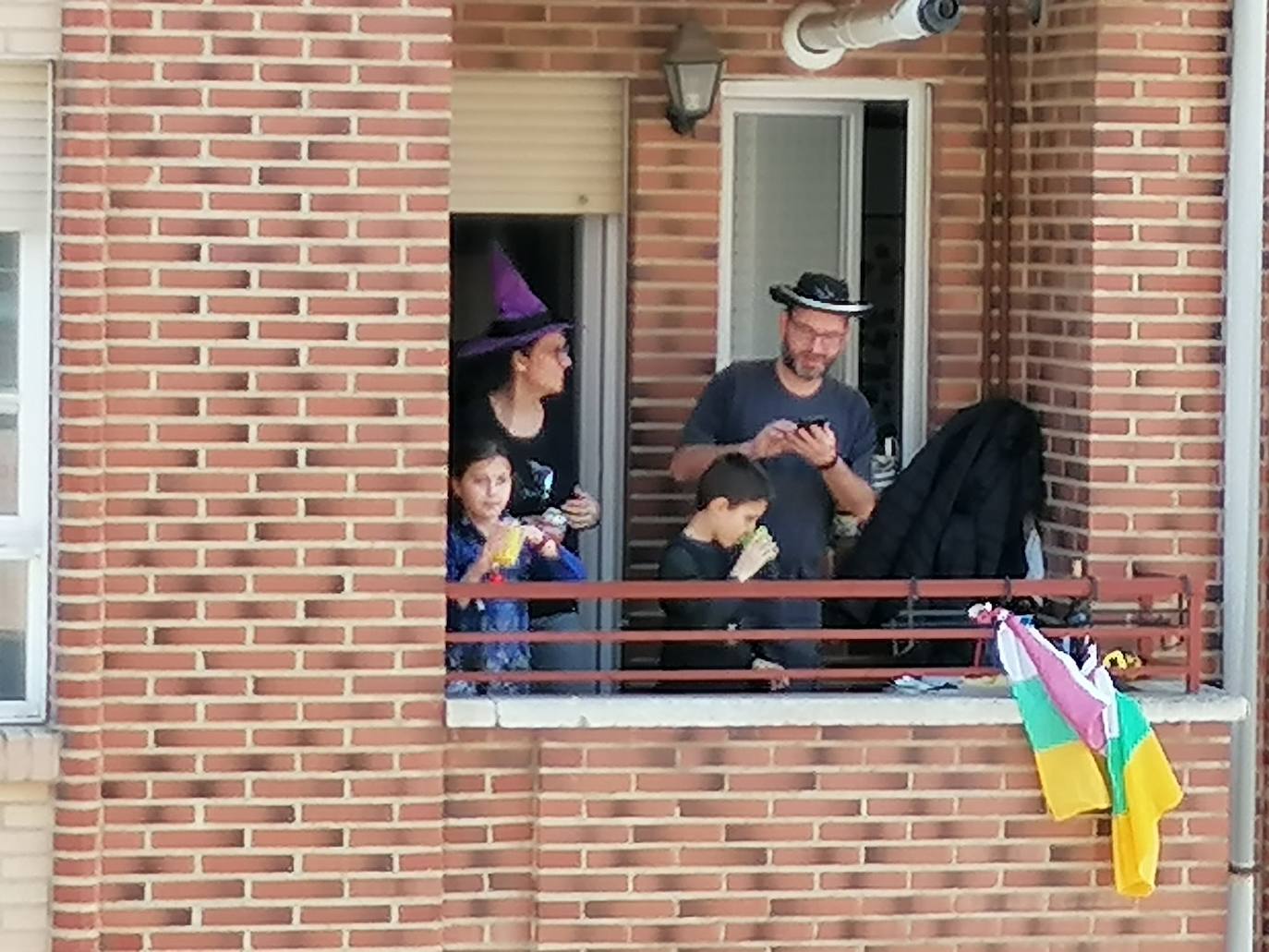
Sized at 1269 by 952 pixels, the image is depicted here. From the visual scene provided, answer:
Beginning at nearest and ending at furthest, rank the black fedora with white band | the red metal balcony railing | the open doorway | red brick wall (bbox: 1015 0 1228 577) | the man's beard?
the red metal balcony railing
red brick wall (bbox: 1015 0 1228 577)
the black fedora with white band
the man's beard
the open doorway

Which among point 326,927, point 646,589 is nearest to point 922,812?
point 646,589

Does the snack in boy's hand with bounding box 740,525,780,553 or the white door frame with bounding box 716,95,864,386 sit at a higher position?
the white door frame with bounding box 716,95,864,386

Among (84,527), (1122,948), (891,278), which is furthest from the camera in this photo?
(891,278)

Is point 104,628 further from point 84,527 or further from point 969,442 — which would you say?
point 969,442

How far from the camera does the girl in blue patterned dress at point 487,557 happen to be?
26.8ft

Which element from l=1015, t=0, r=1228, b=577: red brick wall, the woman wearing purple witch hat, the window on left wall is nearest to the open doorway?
the woman wearing purple witch hat

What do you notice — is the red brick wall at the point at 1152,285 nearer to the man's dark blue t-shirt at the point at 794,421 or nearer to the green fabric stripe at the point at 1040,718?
the green fabric stripe at the point at 1040,718

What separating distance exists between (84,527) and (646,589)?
1.44m

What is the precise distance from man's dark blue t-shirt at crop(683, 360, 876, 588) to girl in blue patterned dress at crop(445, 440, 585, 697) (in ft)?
2.24

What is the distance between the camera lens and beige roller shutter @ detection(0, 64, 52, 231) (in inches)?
303

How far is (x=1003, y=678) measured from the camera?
27.3 feet

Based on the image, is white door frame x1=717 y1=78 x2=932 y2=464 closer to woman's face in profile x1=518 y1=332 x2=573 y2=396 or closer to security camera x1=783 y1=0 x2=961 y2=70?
security camera x1=783 y1=0 x2=961 y2=70

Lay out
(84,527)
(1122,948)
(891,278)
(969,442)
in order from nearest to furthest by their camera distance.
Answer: (84,527)
(1122,948)
(969,442)
(891,278)

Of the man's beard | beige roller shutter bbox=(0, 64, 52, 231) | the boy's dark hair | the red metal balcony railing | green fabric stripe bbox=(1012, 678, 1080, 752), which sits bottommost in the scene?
green fabric stripe bbox=(1012, 678, 1080, 752)
